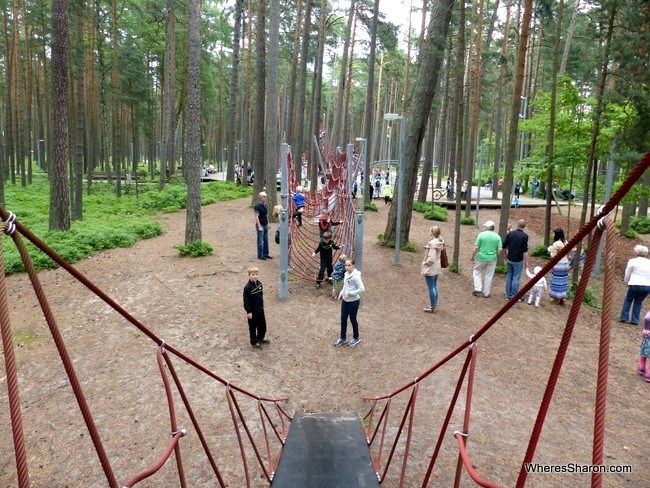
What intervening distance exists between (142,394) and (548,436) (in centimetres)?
475

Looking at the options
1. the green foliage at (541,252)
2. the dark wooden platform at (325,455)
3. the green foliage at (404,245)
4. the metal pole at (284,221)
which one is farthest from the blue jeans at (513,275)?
the dark wooden platform at (325,455)

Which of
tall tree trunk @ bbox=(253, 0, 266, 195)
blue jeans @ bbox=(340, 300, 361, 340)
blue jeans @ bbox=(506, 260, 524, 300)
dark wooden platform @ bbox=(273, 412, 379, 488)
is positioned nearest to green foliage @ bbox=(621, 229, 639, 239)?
blue jeans @ bbox=(506, 260, 524, 300)

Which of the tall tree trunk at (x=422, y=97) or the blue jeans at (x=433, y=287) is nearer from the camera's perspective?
the blue jeans at (x=433, y=287)

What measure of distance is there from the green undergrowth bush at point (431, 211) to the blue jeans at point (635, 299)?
948 cm

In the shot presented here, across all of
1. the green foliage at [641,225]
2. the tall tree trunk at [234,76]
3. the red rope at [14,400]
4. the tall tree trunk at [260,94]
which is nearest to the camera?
the red rope at [14,400]

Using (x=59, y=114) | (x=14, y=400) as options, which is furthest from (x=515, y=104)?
(x=59, y=114)

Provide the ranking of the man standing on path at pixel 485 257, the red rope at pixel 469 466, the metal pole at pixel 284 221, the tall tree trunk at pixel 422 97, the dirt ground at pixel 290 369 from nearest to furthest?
the red rope at pixel 469 466, the dirt ground at pixel 290 369, the metal pole at pixel 284 221, the man standing on path at pixel 485 257, the tall tree trunk at pixel 422 97

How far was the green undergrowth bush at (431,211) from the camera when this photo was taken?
17.7 metres

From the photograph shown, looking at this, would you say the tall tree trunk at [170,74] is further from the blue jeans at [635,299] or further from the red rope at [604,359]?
the red rope at [604,359]

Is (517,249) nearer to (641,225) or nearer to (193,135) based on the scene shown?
(193,135)

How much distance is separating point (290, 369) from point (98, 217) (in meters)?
12.0

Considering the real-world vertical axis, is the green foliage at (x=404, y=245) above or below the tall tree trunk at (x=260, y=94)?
below

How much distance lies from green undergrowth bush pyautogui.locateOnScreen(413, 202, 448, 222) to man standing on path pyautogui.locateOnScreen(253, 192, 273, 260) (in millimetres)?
8990

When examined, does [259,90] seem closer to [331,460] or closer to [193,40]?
[193,40]
